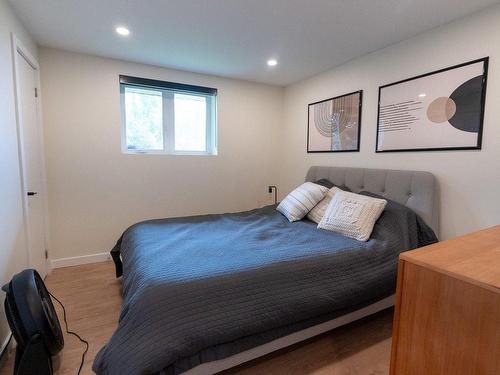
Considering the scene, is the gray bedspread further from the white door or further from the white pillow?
the white door

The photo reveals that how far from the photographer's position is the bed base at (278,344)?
1274 mm

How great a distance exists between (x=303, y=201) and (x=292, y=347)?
131 centimetres

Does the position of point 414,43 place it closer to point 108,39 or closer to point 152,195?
point 108,39

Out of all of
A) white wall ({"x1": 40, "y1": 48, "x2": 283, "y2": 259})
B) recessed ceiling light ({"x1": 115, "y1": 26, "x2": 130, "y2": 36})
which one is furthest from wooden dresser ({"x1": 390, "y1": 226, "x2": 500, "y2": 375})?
white wall ({"x1": 40, "y1": 48, "x2": 283, "y2": 259})

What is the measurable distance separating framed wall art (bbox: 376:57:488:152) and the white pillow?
0.72 metres

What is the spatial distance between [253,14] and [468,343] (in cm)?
221

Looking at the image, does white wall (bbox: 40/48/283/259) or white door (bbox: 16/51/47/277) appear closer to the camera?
white door (bbox: 16/51/47/277)

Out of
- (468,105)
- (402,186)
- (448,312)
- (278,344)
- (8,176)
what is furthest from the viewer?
(402,186)

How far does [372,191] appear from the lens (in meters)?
2.50

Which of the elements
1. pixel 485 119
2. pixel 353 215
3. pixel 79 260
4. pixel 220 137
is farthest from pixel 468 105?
pixel 79 260

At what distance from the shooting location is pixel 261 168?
3.83 meters

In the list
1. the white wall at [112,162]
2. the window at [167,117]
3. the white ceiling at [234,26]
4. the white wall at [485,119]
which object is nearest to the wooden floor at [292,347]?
the white wall at [112,162]

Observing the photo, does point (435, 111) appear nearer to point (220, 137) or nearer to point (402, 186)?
point (402, 186)

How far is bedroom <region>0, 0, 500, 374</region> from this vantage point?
176 centimetres
